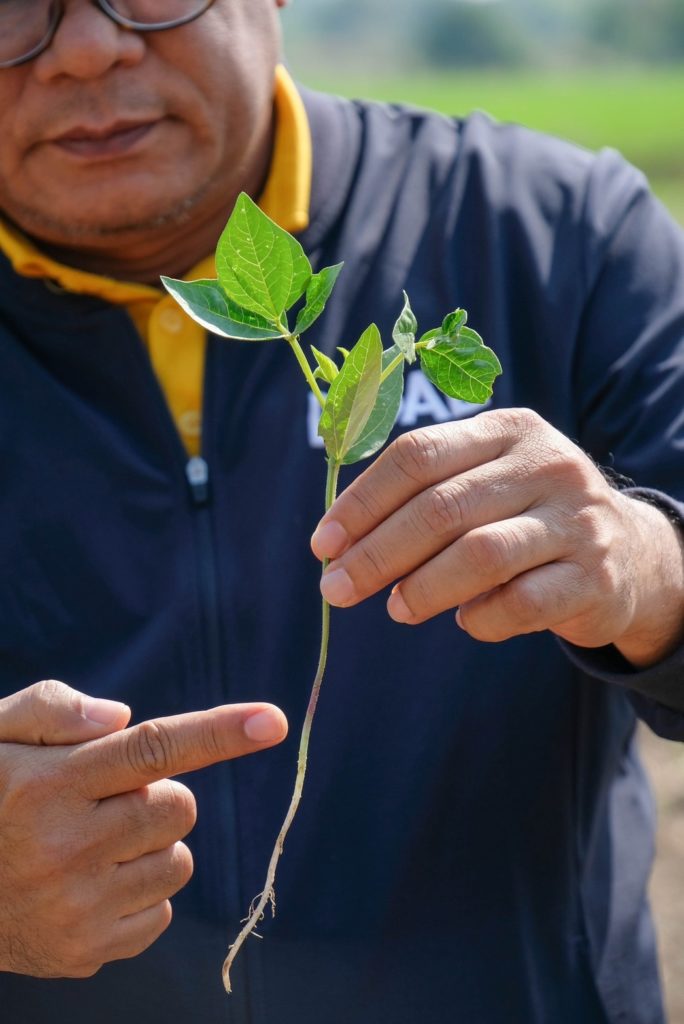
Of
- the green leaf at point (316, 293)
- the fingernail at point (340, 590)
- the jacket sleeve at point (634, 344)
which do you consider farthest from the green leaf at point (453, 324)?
the jacket sleeve at point (634, 344)

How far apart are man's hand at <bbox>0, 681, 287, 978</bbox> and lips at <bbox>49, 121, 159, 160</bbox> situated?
81 cm

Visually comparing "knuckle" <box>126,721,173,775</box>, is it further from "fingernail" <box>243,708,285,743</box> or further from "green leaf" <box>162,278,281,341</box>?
"green leaf" <box>162,278,281,341</box>

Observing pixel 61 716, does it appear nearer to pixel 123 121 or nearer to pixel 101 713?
pixel 101 713

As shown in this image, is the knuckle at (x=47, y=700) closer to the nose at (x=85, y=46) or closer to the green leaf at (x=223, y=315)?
the green leaf at (x=223, y=315)

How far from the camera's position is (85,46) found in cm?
160

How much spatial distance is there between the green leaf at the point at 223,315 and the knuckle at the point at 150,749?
0.36m

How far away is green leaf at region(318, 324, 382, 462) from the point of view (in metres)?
1.03

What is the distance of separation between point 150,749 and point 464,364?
0.45 meters

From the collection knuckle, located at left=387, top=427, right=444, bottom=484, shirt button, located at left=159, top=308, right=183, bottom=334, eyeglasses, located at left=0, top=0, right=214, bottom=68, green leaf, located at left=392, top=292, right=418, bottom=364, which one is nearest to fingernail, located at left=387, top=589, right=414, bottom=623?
knuckle, located at left=387, top=427, right=444, bottom=484

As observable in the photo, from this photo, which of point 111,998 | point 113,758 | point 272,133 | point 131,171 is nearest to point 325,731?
point 111,998

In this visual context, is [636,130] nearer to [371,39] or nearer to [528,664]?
[371,39]

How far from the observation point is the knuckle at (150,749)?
1117 millimetres

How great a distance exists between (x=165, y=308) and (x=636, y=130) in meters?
12.2

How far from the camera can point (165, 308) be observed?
5.90 ft
